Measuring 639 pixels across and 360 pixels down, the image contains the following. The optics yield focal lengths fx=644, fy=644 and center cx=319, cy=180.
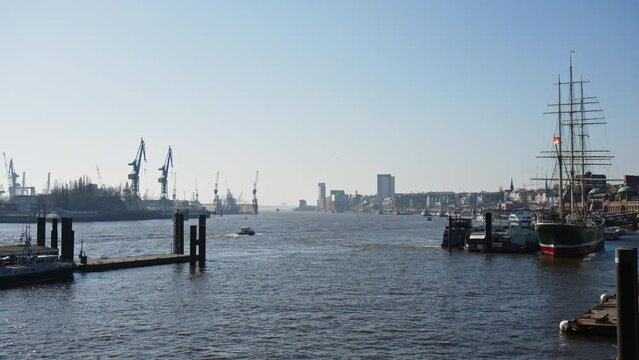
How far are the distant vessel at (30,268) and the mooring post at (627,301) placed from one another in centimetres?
5301

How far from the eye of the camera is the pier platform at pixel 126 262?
234ft

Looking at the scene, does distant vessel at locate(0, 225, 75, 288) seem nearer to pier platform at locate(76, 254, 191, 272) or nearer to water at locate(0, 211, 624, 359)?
water at locate(0, 211, 624, 359)

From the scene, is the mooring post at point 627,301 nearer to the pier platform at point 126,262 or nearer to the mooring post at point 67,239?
the mooring post at point 67,239

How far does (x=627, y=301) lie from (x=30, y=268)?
5413 cm

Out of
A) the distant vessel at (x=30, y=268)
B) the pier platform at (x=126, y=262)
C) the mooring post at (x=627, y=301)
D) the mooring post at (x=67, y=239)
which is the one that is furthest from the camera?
the pier platform at (x=126, y=262)

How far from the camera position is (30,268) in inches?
2408

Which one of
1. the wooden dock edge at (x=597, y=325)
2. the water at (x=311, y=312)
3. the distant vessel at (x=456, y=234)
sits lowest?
the water at (x=311, y=312)

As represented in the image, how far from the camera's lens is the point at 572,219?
11094 centimetres

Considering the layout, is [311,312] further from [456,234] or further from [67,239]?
[456,234]

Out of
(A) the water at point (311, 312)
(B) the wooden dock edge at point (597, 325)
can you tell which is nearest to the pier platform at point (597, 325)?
(B) the wooden dock edge at point (597, 325)

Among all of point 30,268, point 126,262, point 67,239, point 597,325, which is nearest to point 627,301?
point 597,325

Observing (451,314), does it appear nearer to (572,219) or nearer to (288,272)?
(288,272)

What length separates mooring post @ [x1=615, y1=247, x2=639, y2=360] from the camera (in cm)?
2330

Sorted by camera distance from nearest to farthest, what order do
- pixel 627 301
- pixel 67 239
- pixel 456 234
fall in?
pixel 627 301, pixel 67 239, pixel 456 234
